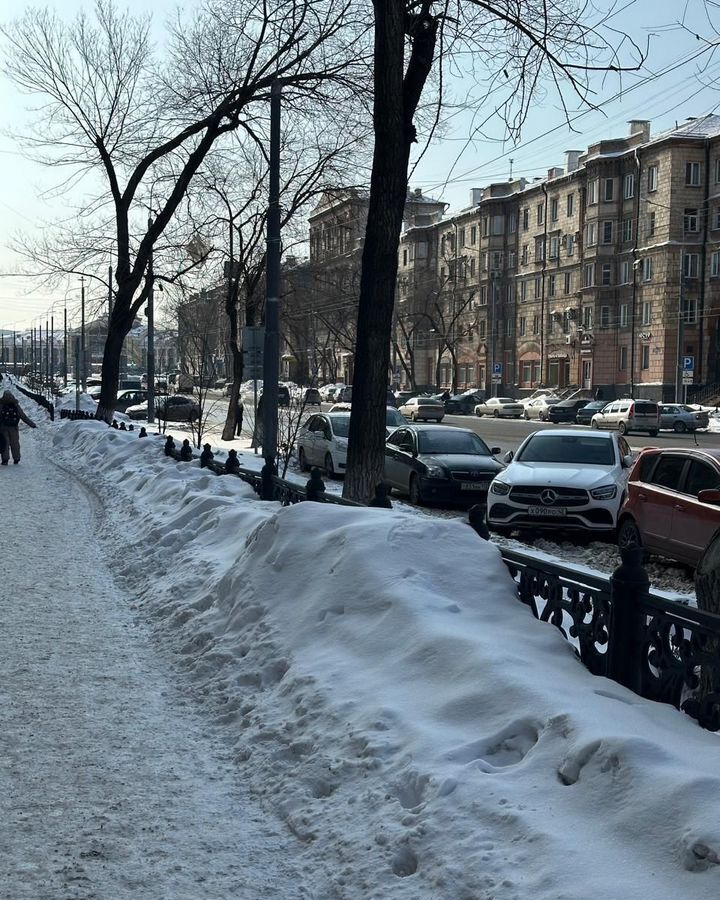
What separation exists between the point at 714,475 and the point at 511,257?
74.0 m

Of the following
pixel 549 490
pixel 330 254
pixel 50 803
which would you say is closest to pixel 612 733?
pixel 50 803

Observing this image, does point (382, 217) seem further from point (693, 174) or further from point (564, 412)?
point (693, 174)

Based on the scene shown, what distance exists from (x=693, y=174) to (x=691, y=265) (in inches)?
213

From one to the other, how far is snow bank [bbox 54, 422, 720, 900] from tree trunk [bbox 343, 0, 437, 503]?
10.8 ft

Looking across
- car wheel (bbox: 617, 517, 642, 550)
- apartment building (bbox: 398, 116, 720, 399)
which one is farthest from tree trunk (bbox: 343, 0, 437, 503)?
apartment building (bbox: 398, 116, 720, 399)

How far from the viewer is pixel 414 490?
60.7ft

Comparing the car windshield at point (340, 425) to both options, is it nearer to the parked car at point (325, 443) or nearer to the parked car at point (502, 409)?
the parked car at point (325, 443)

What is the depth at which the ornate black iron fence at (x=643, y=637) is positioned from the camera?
4.21 m

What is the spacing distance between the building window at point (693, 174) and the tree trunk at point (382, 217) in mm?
56532

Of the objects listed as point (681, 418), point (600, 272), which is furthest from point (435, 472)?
point (600, 272)

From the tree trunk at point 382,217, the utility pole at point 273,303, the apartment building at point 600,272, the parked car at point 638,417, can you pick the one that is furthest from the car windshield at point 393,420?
the apartment building at point 600,272

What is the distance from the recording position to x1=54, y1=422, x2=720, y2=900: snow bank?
3338 millimetres

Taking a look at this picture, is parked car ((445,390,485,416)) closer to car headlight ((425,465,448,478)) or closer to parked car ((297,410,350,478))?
parked car ((297,410,350,478))

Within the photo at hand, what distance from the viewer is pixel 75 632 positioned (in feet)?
25.2
